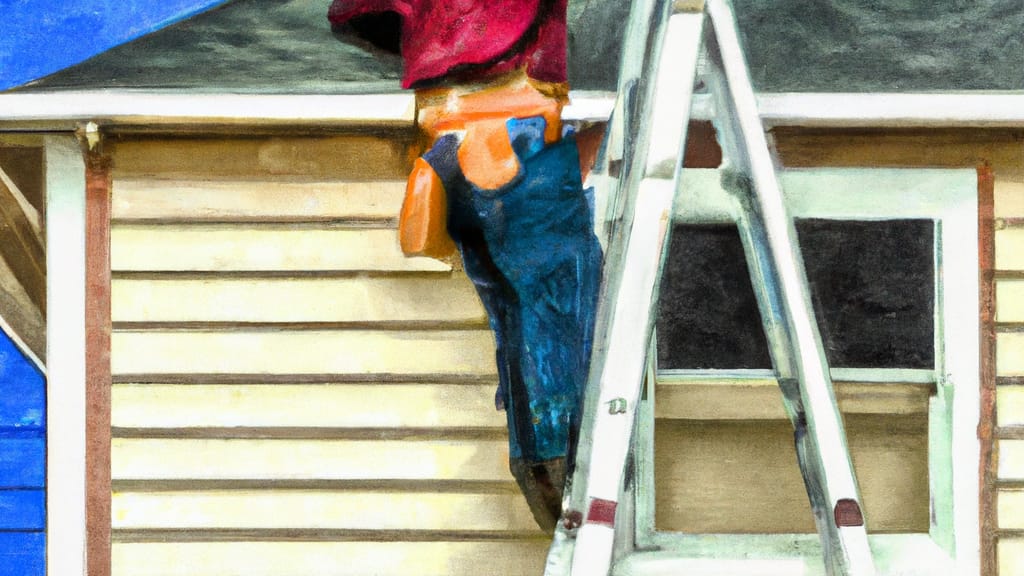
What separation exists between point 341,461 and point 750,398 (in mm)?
998

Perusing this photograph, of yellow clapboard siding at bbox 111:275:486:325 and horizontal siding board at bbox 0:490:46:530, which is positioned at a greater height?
yellow clapboard siding at bbox 111:275:486:325

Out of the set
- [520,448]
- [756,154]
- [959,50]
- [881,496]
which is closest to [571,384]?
[520,448]

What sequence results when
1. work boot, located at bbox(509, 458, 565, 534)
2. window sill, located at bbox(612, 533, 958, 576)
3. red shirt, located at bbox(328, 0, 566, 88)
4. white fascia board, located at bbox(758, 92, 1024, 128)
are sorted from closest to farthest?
1. window sill, located at bbox(612, 533, 958, 576)
2. red shirt, located at bbox(328, 0, 566, 88)
3. work boot, located at bbox(509, 458, 565, 534)
4. white fascia board, located at bbox(758, 92, 1024, 128)

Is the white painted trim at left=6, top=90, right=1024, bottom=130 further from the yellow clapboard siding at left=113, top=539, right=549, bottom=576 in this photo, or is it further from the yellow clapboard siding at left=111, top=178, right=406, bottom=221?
the yellow clapboard siding at left=113, top=539, right=549, bottom=576

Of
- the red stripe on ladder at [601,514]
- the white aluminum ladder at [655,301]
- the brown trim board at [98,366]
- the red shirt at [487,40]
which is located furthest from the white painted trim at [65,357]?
the red stripe on ladder at [601,514]

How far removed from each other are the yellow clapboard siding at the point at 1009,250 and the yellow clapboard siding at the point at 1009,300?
4 centimetres

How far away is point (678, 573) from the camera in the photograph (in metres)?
1.85

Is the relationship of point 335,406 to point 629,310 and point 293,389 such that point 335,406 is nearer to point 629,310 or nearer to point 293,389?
point 293,389

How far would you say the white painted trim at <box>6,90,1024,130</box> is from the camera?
2312 mm

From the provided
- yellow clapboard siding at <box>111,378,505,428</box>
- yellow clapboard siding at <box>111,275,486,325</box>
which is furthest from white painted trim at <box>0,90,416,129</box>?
yellow clapboard siding at <box>111,378,505,428</box>

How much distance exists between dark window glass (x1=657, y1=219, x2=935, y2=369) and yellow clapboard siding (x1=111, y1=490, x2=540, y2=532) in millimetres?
557

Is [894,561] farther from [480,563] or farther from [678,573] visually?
[480,563]

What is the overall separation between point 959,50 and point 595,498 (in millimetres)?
1528

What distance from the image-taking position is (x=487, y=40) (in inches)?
80.9
